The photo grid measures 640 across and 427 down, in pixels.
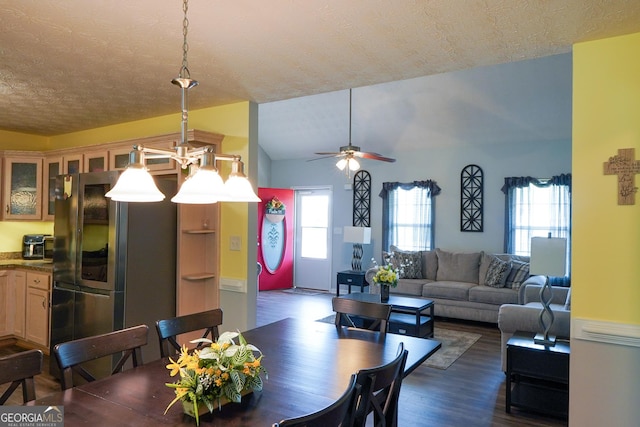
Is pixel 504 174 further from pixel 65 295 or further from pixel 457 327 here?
pixel 65 295

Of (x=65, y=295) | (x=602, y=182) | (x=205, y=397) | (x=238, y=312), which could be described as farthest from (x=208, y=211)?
(x=602, y=182)

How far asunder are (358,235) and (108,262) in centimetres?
460

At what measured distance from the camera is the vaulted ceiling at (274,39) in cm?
205

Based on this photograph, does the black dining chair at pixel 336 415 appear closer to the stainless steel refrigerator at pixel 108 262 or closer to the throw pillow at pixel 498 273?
the stainless steel refrigerator at pixel 108 262

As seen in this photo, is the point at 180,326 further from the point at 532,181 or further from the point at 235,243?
the point at 532,181

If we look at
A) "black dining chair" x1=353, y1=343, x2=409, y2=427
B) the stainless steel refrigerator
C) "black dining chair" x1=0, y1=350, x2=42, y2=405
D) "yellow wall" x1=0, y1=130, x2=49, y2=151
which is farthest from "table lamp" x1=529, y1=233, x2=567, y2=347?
"yellow wall" x1=0, y1=130, x2=49, y2=151

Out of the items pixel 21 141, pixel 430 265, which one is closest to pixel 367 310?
pixel 430 265

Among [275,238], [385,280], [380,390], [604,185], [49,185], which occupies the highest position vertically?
[49,185]

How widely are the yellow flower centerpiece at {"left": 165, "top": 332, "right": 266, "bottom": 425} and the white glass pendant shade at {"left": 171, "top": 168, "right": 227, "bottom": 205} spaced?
552mm

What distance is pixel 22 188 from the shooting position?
503cm

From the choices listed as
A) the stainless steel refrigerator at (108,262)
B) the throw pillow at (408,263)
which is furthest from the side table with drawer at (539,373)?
the throw pillow at (408,263)

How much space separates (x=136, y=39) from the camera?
2.44 metres

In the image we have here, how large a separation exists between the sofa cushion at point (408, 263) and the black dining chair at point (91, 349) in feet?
16.6

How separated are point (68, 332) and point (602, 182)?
13.8ft
